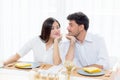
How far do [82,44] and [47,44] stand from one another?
15.6 inches

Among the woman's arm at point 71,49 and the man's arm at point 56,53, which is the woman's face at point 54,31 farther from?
the woman's arm at point 71,49

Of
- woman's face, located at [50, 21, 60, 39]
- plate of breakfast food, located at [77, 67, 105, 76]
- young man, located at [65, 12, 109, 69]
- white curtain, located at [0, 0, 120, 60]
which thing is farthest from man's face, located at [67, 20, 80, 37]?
white curtain, located at [0, 0, 120, 60]

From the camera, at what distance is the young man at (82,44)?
2605 millimetres

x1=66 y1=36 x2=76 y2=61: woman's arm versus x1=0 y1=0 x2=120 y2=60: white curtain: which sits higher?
x1=0 y1=0 x2=120 y2=60: white curtain

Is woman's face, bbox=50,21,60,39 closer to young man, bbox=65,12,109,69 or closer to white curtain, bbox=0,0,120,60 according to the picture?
young man, bbox=65,12,109,69

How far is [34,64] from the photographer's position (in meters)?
2.37

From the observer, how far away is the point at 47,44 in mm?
2779

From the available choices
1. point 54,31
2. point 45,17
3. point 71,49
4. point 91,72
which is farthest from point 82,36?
point 45,17

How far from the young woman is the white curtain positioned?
2.77 feet

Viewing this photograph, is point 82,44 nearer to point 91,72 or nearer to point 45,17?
point 91,72

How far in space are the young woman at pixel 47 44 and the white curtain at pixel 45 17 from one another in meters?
0.84

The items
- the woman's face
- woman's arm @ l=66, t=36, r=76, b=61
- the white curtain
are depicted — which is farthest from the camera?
the white curtain

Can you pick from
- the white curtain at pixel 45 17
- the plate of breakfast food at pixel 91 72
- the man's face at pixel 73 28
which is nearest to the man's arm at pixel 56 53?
the man's face at pixel 73 28

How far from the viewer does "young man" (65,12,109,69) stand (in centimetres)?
261
